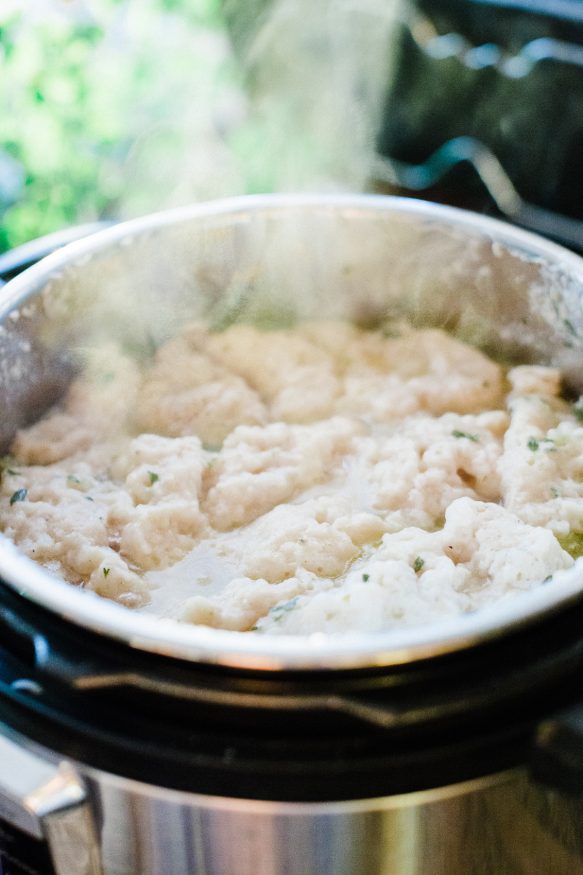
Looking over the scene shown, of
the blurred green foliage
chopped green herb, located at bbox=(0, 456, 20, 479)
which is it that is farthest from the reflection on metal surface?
chopped green herb, located at bbox=(0, 456, 20, 479)

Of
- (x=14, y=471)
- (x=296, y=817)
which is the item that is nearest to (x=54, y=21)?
(x=14, y=471)

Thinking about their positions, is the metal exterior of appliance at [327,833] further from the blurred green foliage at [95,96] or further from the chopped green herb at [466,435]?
the blurred green foliage at [95,96]

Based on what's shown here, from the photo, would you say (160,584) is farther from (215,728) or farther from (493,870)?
(493,870)

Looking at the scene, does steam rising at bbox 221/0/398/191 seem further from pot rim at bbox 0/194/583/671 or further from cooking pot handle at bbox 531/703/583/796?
cooking pot handle at bbox 531/703/583/796

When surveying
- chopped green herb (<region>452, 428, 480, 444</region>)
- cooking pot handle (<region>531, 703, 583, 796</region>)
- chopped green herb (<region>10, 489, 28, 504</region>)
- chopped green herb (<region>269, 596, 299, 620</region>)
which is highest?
cooking pot handle (<region>531, 703, 583, 796</region>)

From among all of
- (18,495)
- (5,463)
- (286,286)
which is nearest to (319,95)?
(286,286)
